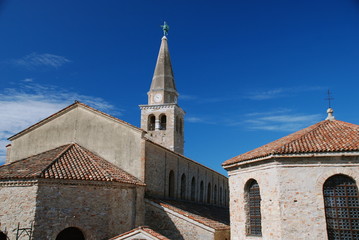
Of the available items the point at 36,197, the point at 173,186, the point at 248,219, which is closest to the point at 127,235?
the point at 36,197

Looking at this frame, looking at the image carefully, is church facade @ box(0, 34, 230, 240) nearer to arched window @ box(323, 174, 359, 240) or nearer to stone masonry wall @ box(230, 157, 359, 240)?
stone masonry wall @ box(230, 157, 359, 240)

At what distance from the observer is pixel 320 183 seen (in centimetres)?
1277

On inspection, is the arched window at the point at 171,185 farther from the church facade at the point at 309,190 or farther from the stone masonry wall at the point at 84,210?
the church facade at the point at 309,190

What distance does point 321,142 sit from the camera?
45.2 feet

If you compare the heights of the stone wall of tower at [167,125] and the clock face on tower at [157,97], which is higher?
the clock face on tower at [157,97]

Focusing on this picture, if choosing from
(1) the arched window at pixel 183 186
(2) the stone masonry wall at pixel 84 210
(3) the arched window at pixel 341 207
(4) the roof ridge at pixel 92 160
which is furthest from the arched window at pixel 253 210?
(1) the arched window at pixel 183 186

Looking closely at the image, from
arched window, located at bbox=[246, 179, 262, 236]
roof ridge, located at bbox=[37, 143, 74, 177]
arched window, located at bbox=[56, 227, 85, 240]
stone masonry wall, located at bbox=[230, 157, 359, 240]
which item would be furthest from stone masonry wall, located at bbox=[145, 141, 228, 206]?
stone masonry wall, located at bbox=[230, 157, 359, 240]

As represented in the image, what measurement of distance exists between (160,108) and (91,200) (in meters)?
19.9

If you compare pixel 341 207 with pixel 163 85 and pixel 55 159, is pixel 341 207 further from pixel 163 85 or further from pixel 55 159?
pixel 163 85

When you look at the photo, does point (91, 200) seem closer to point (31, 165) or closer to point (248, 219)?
point (31, 165)

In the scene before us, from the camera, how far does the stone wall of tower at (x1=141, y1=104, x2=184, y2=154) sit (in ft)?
108

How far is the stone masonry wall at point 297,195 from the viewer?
1249cm

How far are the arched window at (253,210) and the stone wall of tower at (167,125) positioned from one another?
1815 centimetres

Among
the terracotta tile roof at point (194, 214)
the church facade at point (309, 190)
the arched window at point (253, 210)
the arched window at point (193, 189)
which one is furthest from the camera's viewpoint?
the arched window at point (193, 189)
